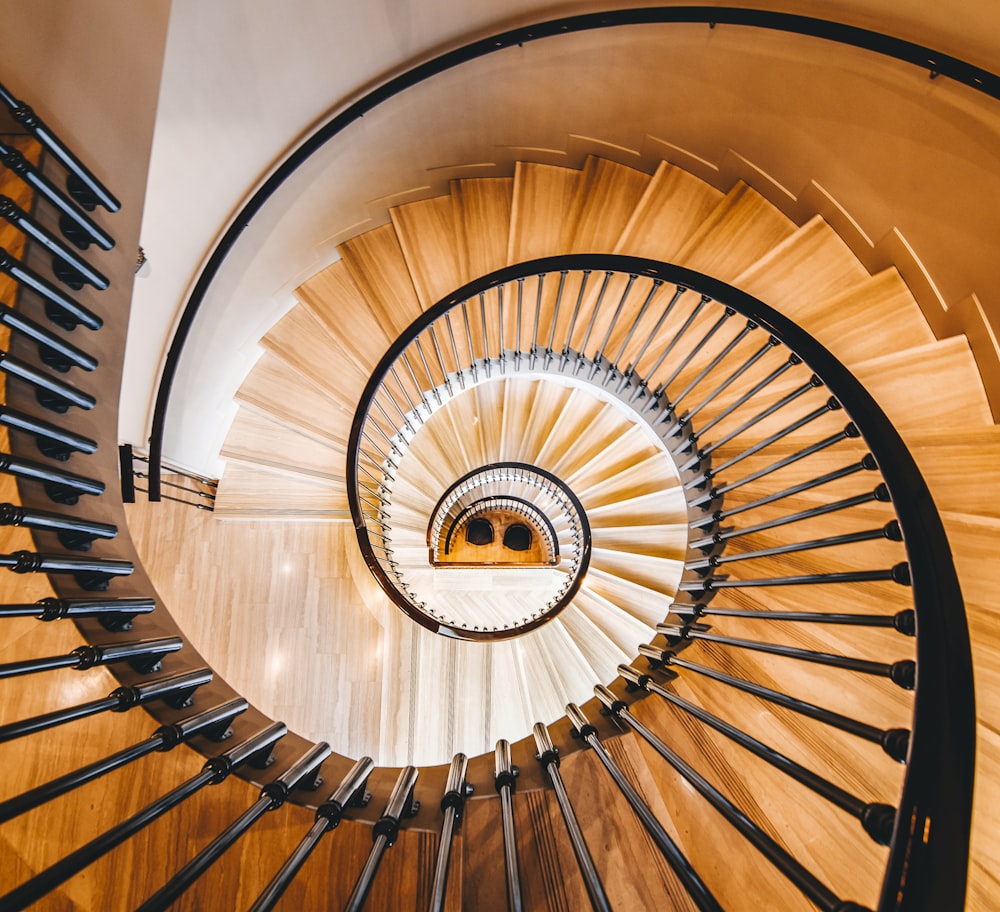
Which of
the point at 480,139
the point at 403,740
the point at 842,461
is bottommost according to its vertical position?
the point at 403,740

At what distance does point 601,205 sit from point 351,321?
7.42 ft

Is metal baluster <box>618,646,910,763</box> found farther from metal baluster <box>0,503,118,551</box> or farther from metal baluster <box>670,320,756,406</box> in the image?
metal baluster <box>0,503,118,551</box>

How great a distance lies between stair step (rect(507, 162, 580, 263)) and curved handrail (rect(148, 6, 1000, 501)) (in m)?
1.03

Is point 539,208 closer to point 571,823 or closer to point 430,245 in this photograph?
point 430,245

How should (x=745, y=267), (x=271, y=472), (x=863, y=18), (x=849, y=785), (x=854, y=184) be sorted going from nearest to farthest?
(x=849, y=785) < (x=863, y=18) < (x=854, y=184) < (x=745, y=267) < (x=271, y=472)

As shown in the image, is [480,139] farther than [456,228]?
No

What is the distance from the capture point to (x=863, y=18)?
2.40 metres

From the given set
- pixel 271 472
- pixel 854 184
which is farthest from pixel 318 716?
pixel 854 184

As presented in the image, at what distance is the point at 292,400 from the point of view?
4363 mm

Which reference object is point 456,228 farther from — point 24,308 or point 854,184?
point 24,308

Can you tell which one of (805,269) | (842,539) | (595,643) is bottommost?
(595,643)

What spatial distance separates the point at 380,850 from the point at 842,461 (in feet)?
8.51

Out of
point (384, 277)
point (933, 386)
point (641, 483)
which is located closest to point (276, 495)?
point (384, 277)

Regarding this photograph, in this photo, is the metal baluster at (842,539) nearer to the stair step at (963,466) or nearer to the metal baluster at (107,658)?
the stair step at (963,466)
